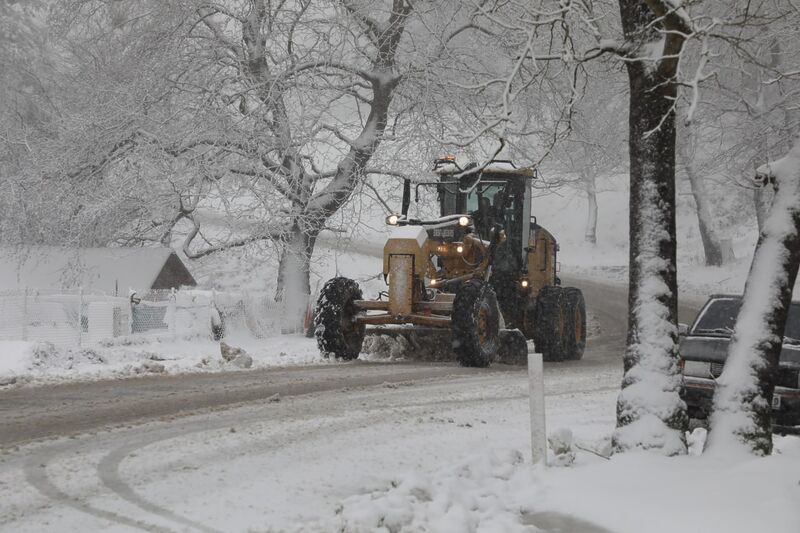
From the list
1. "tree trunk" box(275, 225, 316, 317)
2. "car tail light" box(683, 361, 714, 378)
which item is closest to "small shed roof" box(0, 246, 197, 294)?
"tree trunk" box(275, 225, 316, 317)

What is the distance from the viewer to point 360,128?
21250mm

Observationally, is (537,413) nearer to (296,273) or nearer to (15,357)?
(15,357)

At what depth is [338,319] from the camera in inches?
586

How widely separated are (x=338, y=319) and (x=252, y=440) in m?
6.79

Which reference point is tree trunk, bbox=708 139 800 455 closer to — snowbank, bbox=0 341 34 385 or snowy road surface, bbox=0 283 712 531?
snowy road surface, bbox=0 283 712 531

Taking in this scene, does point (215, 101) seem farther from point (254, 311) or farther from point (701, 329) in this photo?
point (701, 329)

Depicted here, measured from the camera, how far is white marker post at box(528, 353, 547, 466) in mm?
6812

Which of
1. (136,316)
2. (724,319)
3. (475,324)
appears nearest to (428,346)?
(475,324)

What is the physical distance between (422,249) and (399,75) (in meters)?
7.17

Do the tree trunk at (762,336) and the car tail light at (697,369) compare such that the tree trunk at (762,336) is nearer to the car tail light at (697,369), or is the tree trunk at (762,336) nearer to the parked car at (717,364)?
the parked car at (717,364)

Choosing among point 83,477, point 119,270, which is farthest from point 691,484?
point 119,270

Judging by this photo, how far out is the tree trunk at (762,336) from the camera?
6.95 m

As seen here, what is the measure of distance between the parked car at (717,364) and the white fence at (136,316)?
36.2 feet

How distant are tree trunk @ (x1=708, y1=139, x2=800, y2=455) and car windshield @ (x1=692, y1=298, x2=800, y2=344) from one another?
2.94m
